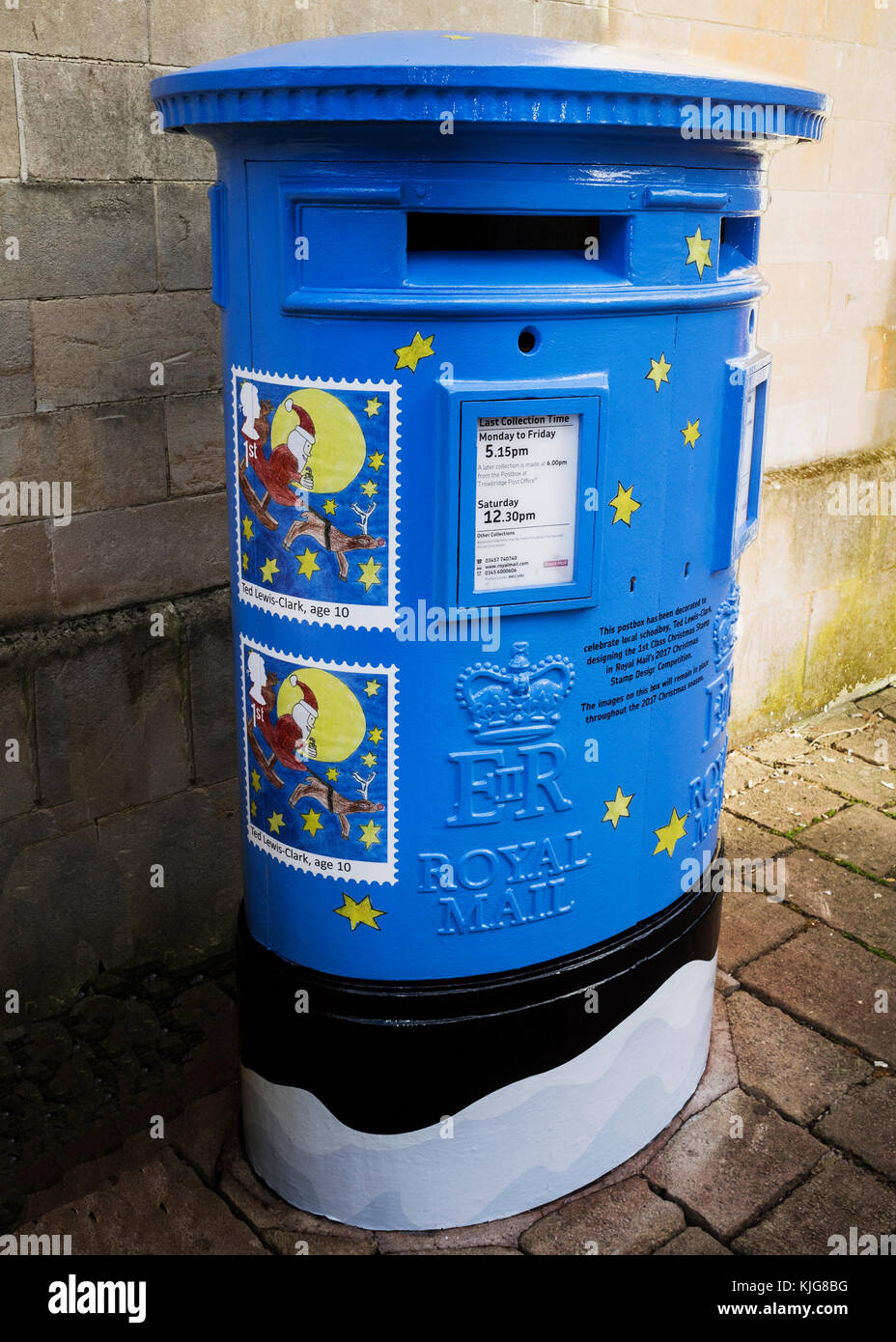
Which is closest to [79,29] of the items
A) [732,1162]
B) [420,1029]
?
[420,1029]

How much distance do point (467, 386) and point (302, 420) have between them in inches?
12.6

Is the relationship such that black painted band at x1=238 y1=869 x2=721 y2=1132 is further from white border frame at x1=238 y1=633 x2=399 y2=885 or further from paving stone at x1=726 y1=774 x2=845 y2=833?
paving stone at x1=726 y1=774 x2=845 y2=833

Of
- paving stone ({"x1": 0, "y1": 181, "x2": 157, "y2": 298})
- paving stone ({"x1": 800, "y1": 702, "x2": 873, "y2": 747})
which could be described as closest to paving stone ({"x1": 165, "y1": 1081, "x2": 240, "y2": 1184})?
paving stone ({"x1": 0, "y1": 181, "x2": 157, "y2": 298})

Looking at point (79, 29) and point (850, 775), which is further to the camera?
point (850, 775)

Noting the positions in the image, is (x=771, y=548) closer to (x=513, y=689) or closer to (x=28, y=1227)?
(x=513, y=689)

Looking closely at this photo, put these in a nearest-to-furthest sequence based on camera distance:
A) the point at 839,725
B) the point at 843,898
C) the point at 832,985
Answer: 1. the point at 832,985
2. the point at 843,898
3. the point at 839,725

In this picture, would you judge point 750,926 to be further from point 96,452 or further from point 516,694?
point 96,452

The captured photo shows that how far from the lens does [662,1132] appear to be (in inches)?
122

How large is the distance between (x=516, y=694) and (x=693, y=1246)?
1.32 metres

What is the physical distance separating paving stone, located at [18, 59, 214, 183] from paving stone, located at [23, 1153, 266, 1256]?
7.06 feet

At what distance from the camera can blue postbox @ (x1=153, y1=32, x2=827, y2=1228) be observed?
219cm

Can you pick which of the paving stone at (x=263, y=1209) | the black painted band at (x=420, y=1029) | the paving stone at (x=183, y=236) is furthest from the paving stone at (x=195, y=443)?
the paving stone at (x=263, y=1209)

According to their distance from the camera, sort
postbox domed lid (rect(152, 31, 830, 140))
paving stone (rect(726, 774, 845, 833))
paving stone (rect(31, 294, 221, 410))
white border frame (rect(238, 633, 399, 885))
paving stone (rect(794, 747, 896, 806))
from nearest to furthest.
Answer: postbox domed lid (rect(152, 31, 830, 140)) < white border frame (rect(238, 633, 399, 885)) < paving stone (rect(31, 294, 221, 410)) < paving stone (rect(726, 774, 845, 833)) < paving stone (rect(794, 747, 896, 806))

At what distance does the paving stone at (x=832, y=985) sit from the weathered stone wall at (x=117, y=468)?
5.53ft
